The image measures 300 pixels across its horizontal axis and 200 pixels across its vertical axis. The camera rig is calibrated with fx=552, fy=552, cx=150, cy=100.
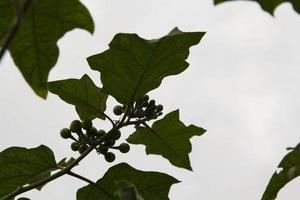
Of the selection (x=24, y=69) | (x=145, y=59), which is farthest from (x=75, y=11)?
(x=145, y=59)

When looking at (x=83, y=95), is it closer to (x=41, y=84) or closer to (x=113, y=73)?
(x=113, y=73)

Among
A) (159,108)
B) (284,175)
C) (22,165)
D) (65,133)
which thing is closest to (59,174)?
(22,165)

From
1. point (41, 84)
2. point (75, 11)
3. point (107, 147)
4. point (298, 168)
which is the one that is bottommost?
point (298, 168)

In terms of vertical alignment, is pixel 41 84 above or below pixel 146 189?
above

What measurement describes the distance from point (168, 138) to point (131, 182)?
499 mm

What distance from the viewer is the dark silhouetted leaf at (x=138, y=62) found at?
3238 mm

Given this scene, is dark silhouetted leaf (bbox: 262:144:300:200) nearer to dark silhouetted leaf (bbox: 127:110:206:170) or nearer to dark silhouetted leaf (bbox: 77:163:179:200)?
dark silhouetted leaf (bbox: 77:163:179:200)

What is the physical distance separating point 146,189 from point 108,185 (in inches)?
10.1

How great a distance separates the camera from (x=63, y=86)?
390cm

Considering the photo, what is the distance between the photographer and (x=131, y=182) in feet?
12.0

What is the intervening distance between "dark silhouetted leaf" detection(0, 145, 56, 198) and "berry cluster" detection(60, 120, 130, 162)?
24 cm

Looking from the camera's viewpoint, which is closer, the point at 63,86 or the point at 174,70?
the point at 174,70

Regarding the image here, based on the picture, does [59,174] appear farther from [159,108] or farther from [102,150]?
[159,108]

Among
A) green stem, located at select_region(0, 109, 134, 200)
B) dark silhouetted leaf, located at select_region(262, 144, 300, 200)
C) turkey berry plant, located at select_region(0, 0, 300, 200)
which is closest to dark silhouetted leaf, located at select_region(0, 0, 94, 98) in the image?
turkey berry plant, located at select_region(0, 0, 300, 200)
